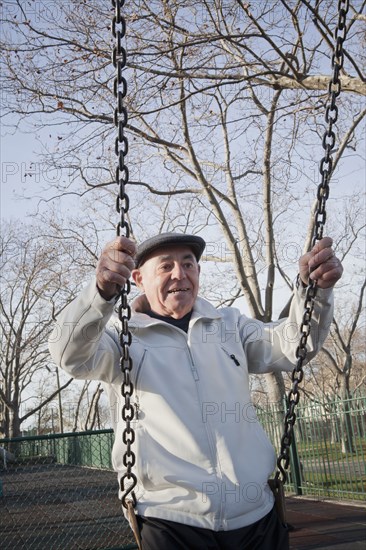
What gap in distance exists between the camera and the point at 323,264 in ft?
7.23

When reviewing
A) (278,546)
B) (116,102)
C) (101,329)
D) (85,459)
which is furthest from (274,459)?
(85,459)

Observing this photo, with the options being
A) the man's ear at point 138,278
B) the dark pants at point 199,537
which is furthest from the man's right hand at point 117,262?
the dark pants at point 199,537

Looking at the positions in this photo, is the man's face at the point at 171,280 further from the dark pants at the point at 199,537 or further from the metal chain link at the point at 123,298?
the dark pants at the point at 199,537

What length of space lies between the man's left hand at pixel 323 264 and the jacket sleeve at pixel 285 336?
0.10 meters

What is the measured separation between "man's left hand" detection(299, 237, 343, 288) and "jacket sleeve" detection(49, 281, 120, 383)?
0.72 meters

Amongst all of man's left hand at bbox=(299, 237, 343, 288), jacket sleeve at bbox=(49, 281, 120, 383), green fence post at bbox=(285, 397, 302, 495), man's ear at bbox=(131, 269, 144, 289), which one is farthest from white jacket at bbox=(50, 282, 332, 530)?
green fence post at bbox=(285, 397, 302, 495)

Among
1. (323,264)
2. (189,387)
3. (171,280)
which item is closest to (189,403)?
(189,387)

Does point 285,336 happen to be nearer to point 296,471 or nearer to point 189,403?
point 189,403

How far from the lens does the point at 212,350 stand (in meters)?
2.32

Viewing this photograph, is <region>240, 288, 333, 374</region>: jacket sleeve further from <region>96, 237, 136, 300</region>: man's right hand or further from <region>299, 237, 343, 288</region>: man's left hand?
<region>96, 237, 136, 300</region>: man's right hand

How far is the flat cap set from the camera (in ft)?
8.29

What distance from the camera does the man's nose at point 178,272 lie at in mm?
2488

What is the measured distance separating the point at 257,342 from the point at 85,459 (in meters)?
5.48

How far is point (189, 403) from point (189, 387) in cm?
6
